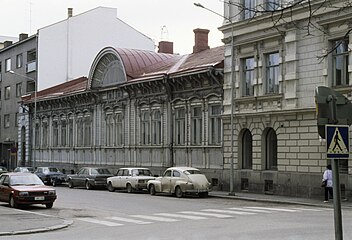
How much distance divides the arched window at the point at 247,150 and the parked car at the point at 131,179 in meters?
5.29

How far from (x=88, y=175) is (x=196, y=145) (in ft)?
24.1

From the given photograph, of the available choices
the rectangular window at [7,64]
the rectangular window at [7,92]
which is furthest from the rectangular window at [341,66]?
the rectangular window at [7,64]

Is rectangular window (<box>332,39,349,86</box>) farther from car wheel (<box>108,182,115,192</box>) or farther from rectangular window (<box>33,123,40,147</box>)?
rectangular window (<box>33,123,40,147</box>)

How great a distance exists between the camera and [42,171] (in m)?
45.6

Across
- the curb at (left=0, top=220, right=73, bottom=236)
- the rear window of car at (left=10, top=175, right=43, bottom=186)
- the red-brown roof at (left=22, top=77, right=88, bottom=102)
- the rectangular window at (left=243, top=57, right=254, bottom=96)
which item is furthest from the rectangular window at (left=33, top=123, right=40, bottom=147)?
the curb at (left=0, top=220, right=73, bottom=236)

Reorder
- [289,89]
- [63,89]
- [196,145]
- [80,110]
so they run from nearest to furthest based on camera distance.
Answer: [289,89] < [196,145] < [80,110] < [63,89]

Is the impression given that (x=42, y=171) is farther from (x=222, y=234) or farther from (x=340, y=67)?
(x=222, y=234)

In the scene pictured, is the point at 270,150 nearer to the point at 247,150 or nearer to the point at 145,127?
the point at 247,150

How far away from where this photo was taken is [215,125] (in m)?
36.7

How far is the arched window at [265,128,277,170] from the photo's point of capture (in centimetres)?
3284

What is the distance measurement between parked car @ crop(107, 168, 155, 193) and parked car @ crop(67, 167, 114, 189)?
2005 mm

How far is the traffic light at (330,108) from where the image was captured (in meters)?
8.98

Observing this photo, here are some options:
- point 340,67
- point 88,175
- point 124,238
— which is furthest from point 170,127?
point 124,238

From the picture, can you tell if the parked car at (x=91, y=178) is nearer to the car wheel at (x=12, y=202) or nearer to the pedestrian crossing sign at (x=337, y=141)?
the car wheel at (x=12, y=202)
